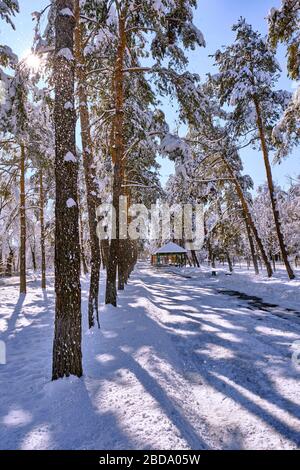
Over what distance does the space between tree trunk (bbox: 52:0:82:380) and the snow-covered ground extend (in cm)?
46

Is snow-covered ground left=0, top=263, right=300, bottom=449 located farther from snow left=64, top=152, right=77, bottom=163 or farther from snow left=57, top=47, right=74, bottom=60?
snow left=57, top=47, right=74, bottom=60

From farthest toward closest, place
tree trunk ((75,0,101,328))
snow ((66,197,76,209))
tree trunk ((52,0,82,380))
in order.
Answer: tree trunk ((75,0,101,328)) < snow ((66,197,76,209)) < tree trunk ((52,0,82,380))

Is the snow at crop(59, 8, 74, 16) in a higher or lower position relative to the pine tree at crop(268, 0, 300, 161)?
lower

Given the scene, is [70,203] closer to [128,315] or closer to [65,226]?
[65,226]

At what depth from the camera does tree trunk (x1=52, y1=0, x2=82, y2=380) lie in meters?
4.40

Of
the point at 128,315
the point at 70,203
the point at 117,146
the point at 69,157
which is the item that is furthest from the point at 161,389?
the point at 117,146

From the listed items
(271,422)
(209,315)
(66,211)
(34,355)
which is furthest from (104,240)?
(271,422)

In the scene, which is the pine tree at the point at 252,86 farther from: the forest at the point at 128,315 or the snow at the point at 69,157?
the snow at the point at 69,157

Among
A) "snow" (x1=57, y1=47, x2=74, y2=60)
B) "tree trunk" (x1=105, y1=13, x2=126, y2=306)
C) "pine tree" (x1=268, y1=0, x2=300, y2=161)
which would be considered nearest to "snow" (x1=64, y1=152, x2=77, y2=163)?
"snow" (x1=57, y1=47, x2=74, y2=60)

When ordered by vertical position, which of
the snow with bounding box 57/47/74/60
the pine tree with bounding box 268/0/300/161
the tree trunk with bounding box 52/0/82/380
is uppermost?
the pine tree with bounding box 268/0/300/161

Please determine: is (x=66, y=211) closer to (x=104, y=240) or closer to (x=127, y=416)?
(x=127, y=416)

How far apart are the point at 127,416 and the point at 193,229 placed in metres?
37.3

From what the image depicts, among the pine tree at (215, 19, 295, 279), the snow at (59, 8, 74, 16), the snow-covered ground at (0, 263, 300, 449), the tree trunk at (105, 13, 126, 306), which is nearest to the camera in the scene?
the snow-covered ground at (0, 263, 300, 449)

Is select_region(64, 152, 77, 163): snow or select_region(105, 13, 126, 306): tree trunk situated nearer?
select_region(64, 152, 77, 163): snow
